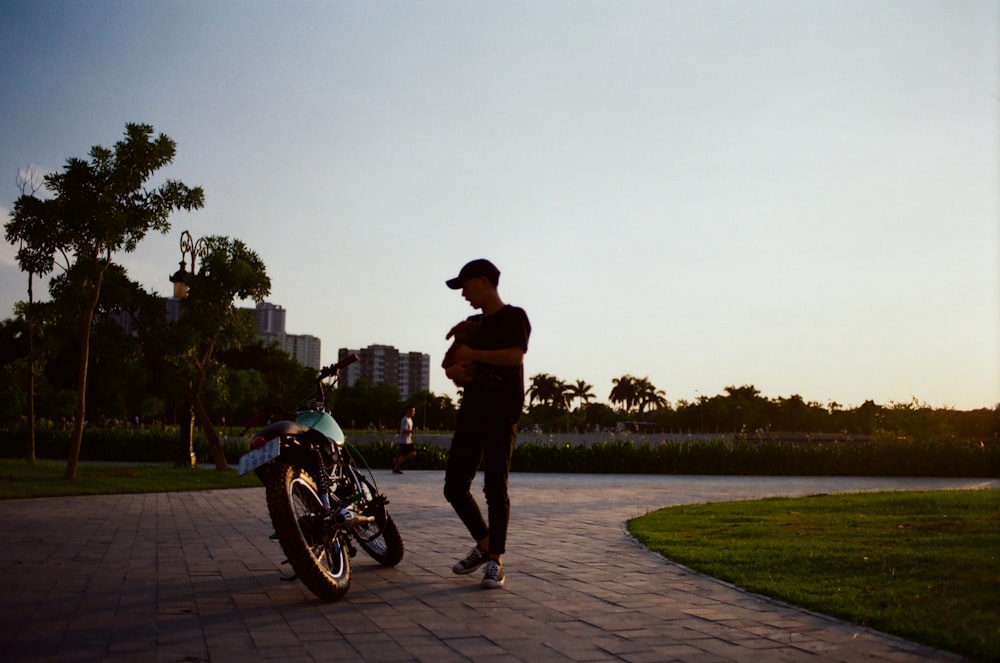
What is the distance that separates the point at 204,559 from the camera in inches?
283

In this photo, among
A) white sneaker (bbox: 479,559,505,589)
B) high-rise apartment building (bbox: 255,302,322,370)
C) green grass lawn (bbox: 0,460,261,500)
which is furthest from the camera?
high-rise apartment building (bbox: 255,302,322,370)

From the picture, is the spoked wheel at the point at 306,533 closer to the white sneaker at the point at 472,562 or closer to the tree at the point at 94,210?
the white sneaker at the point at 472,562

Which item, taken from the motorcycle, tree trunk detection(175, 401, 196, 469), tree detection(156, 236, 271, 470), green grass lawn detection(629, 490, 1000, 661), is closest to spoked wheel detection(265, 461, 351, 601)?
the motorcycle

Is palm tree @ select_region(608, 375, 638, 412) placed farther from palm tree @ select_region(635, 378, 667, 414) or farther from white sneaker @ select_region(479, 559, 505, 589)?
white sneaker @ select_region(479, 559, 505, 589)

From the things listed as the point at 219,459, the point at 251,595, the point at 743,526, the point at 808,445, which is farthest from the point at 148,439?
the point at 251,595

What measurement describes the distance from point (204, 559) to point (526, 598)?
9.70 ft

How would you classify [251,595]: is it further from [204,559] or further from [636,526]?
[636,526]

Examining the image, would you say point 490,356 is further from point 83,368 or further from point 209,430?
point 209,430

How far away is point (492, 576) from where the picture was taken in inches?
233

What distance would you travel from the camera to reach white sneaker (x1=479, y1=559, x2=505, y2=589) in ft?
19.4

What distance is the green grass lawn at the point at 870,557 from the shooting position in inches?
189

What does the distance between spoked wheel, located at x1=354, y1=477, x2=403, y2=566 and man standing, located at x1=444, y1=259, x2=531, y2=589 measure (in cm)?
59

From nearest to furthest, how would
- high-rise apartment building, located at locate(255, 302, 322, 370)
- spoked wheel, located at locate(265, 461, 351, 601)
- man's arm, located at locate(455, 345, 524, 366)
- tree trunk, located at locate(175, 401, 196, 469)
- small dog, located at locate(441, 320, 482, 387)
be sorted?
spoked wheel, located at locate(265, 461, 351, 601)
man's arm, located at locate(455, 345, 524, 366)
small dog, located at locate(441, 320, 482, 387)
tree trunk, located at locate(175, 401, 196, 469)
high-rise apartment building, located at locate(255, 302, 322, 370)

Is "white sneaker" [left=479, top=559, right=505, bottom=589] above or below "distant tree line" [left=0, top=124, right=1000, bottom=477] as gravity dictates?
below
